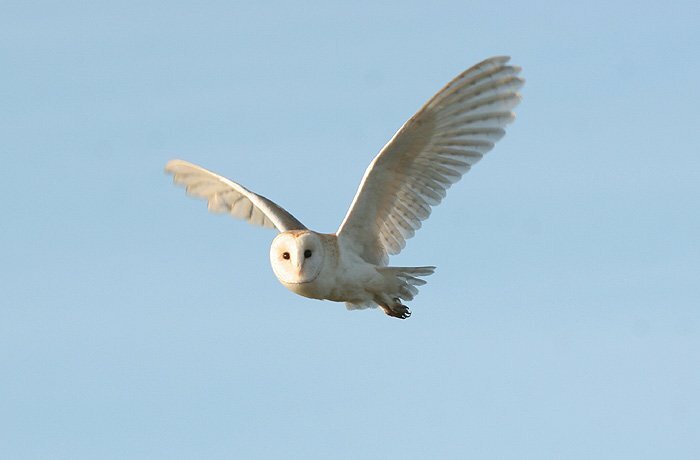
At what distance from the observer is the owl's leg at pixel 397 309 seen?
1623 centimetres

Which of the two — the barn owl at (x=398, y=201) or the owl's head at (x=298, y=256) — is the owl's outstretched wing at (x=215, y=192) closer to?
the barn owl at (x=398, y=201)

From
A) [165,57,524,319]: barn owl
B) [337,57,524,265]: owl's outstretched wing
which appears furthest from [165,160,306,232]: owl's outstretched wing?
[337,57,524,265]: owl's outstretched wing

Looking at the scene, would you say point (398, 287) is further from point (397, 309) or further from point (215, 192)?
point (215, 192)

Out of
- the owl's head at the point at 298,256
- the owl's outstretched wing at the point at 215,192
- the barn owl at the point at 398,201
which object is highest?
the owl's outstretched wing at the point at 215,192

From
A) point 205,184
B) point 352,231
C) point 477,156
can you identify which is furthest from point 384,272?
point 205,184

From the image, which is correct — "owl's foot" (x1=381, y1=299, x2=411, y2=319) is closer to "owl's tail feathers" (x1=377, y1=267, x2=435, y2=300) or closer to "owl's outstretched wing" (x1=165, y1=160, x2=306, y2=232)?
"owl's tail feathers" (x1=377, y1=267, x2=435, y2=300)

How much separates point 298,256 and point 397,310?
1.68m

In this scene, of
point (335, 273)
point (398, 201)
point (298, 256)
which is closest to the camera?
point (298, 256)

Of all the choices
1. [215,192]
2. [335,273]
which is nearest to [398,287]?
[335,273]

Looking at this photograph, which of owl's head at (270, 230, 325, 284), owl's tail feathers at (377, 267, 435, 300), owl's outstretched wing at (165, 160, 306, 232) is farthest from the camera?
owl's outstretched wing at (165, 160, 306, 232)

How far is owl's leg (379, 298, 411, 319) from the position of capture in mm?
16234

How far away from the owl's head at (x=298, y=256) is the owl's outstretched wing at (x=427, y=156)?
2.31 ft

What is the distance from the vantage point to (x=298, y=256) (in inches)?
595

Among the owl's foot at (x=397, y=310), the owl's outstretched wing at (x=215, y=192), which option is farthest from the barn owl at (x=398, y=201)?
the owl's outstretched wing at (x=215, y=192)
